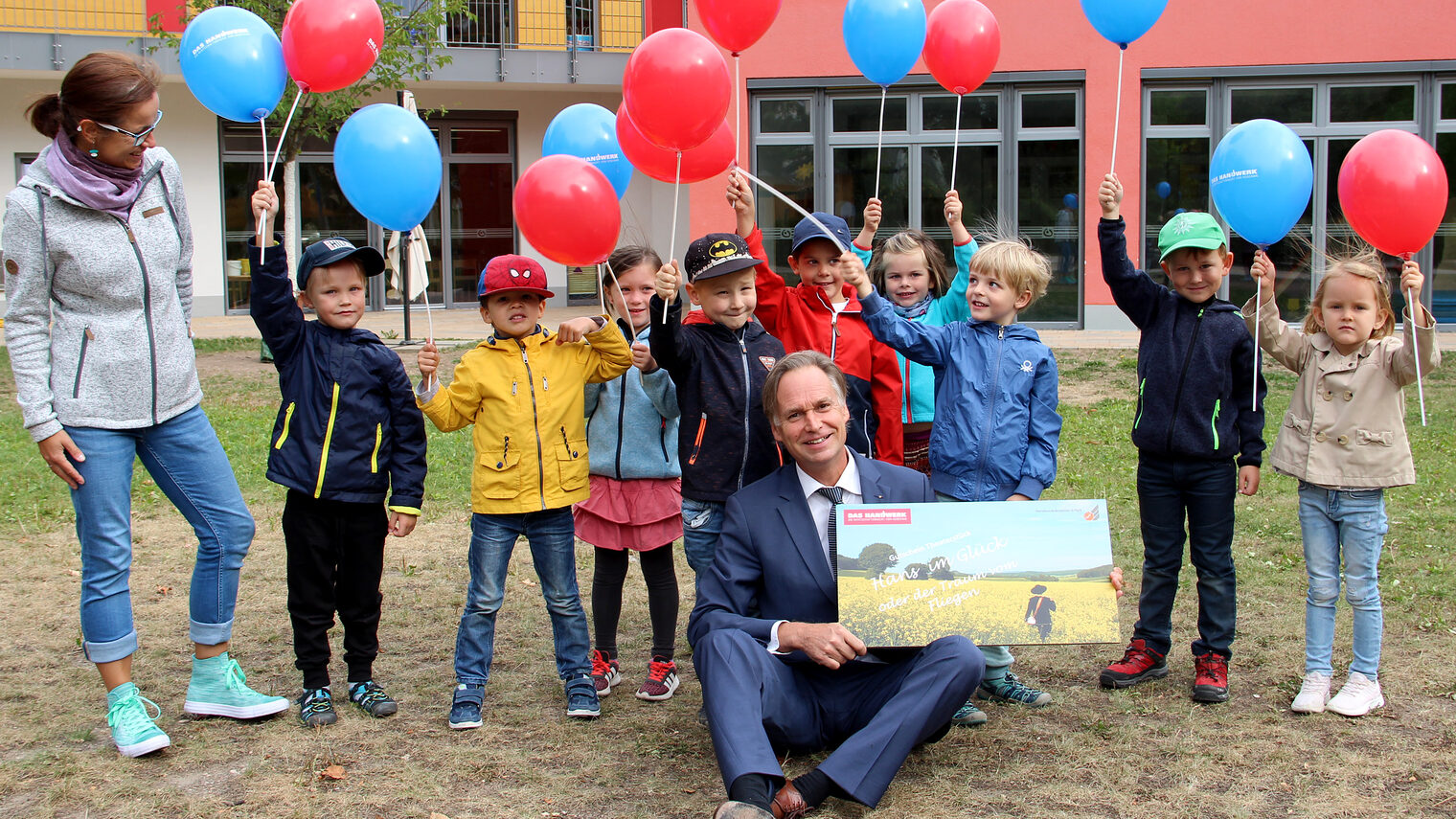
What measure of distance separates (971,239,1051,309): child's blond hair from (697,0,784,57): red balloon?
1210 millimetres

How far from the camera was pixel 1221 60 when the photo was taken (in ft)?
48.1

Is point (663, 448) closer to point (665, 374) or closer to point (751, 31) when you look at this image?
point (665, 374)

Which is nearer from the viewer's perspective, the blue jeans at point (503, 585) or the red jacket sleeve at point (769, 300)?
the blue jeans at point (503, 585)

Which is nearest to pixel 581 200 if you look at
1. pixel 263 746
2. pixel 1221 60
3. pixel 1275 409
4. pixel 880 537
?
pixel 880 537

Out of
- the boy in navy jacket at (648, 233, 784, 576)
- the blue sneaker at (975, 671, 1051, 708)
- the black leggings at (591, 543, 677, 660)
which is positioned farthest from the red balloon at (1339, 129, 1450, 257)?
the black leggings at (591, 543, 677, 660)

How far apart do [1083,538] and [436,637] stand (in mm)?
2649

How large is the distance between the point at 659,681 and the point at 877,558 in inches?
45.7

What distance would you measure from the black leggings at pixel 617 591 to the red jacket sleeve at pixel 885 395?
921 millimetres

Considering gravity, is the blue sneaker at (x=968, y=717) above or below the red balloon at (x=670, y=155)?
below

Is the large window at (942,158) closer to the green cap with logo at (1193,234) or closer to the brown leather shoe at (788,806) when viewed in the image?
the green cap with logo at (1193,234)

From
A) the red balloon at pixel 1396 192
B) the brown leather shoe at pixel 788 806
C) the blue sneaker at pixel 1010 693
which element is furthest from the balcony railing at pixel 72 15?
the brown leather shoe at pixel 788 806

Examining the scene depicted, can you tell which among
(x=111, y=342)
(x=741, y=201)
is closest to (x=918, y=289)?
(x=741, y=201)

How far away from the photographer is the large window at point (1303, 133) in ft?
48.0

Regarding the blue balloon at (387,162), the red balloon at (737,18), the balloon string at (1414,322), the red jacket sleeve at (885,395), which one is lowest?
the red jacket sleeve at (885,395)
